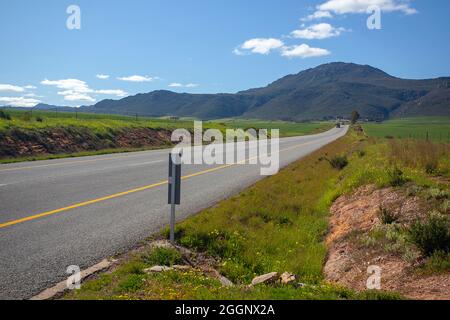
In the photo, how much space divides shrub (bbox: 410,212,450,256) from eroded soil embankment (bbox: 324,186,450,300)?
0.17 m

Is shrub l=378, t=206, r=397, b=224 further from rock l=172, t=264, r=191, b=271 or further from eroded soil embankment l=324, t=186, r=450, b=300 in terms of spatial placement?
rock l=172, t=264, r=191, b=271

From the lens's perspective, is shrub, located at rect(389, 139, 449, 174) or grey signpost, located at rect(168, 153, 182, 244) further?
shrub, located at rect(389, 139, 449, 174)

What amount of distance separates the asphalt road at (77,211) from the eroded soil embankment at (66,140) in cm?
653

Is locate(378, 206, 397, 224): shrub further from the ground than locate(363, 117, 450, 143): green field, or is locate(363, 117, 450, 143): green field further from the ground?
locate(363, 117, 450, 143): green field

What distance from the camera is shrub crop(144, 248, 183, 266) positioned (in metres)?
5.82

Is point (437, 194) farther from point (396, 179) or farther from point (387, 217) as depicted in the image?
point (396, 179)

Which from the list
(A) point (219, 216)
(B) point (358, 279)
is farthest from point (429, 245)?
(A) point (219, 216)

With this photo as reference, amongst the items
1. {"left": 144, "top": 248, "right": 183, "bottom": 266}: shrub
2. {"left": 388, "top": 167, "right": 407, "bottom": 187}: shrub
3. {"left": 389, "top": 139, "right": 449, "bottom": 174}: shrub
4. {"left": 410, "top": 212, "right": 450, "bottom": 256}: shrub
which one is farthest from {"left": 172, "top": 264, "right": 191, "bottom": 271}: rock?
{"left": 389, "top": 139, "right": 449, "bottom": 174}: shrub

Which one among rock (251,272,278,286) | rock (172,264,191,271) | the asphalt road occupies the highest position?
the asphalt road

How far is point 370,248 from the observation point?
6430mm

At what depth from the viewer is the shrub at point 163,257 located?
19.1 ft

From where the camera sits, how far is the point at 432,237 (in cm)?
547
